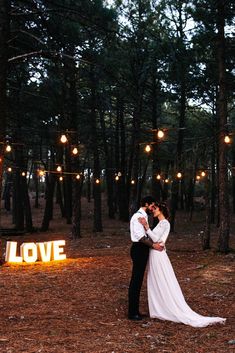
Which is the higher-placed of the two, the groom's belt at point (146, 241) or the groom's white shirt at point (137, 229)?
the groom's white shirt at point (137, 229)

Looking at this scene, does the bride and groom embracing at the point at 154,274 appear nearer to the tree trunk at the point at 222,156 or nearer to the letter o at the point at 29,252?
the letter o at the point at 29,252

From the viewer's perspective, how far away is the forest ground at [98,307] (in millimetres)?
6449

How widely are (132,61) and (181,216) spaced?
1824cm

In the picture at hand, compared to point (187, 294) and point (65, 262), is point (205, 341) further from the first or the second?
point (65, 262)

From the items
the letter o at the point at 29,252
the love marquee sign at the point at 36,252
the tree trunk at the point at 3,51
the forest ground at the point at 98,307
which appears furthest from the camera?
the letter o at the point at 29,252

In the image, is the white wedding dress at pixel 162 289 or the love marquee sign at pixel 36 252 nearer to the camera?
the white wedding dress at pixel 162 289

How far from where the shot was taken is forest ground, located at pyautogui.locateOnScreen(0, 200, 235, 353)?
645 centimetres

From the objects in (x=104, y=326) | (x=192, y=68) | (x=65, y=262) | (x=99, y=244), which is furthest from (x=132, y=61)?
(x=104, y=326)

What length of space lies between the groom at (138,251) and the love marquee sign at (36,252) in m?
5.72

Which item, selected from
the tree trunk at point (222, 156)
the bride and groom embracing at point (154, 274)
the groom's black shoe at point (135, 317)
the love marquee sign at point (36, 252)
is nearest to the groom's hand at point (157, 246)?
the bride and groom embracing at point (154, 274)

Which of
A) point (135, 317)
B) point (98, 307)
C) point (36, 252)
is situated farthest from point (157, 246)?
point (36, 252)

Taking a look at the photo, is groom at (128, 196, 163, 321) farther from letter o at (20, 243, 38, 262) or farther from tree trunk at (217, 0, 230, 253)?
tree trunk at (217, 0, 230, 253)

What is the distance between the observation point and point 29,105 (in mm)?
19094

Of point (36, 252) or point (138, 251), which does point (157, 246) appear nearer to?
point (138, 251)
